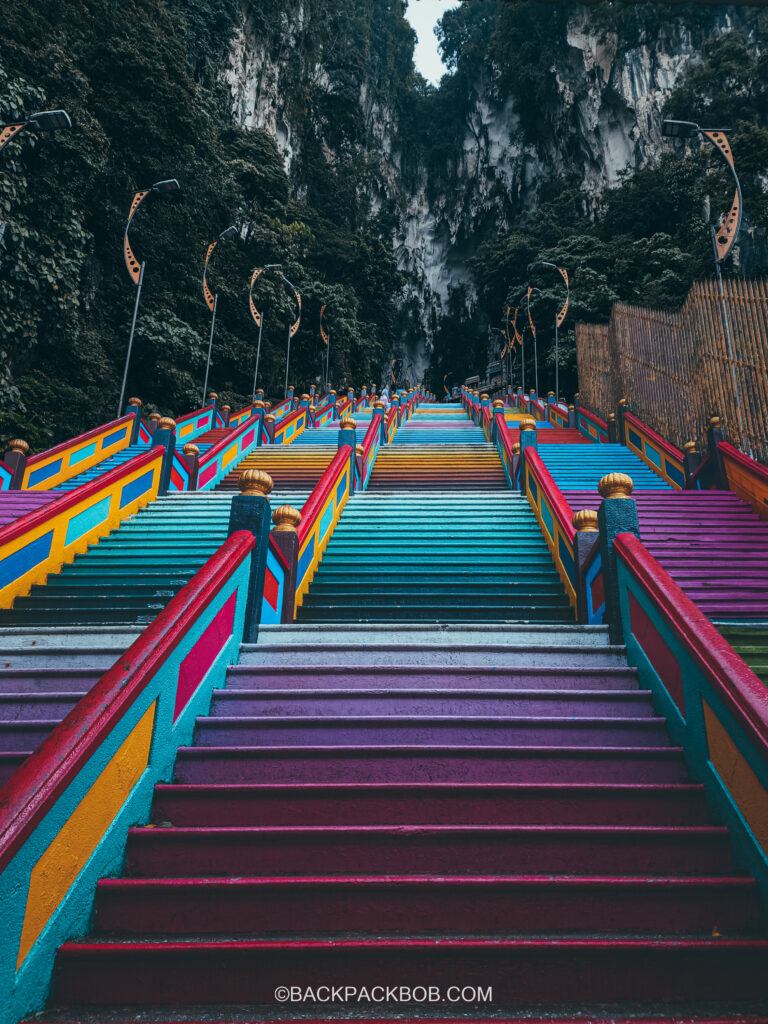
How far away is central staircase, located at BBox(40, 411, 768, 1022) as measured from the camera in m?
1.87

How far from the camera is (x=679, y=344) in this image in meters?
10.2

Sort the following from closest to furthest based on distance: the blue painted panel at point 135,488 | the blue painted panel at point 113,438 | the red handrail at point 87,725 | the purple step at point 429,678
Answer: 1. the red handrail at point 87,725
2. the purple step at point 429,678
3. the blue painted panel at point 135,488
4. the blue painted panel at point 113,438

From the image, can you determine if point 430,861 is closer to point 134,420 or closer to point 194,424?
point 134,420

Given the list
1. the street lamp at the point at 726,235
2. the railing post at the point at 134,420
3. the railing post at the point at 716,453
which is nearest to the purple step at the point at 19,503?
the railing post at the point at 134,420

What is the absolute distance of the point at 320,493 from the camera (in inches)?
239

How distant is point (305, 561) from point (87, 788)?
3.26 metres

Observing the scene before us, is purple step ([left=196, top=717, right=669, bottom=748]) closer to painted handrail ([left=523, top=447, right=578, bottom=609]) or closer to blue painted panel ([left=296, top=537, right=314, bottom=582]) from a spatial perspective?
painted handrail ([left=523, top=447, right=578, bottom=609])

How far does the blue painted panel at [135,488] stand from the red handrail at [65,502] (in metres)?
0.17

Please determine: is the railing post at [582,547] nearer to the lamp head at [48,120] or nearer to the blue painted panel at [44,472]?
the blue painted panel at [44,472]

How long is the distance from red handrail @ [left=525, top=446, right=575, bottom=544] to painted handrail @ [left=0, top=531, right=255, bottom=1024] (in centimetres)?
339

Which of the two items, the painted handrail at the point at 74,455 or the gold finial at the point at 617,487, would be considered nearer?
the gold finial at the point at 617,487

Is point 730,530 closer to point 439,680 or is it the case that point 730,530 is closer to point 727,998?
point 439,680

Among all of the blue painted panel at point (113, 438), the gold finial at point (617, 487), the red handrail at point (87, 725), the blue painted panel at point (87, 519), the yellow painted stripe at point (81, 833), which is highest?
the blue painted panel at point (113, 438)

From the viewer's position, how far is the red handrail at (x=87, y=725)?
5.62 ft
